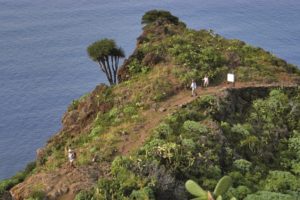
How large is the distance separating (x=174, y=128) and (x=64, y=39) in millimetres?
84626

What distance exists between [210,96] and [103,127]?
866 centimetres

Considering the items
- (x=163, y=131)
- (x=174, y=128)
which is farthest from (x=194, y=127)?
(x=163, y=131)

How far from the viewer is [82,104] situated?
4744 centimetres

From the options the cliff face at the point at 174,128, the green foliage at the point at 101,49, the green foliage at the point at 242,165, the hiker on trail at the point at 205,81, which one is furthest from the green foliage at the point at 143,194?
the green foliage at the point at 101,49

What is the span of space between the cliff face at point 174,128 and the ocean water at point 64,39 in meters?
32.4

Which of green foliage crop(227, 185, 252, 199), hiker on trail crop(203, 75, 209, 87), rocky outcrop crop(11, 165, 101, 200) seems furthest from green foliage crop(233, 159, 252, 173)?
hiker on trail crop(203, 75, 209, 87)

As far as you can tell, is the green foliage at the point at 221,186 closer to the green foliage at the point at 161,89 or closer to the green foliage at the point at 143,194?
the green foliage at the point at 143,194

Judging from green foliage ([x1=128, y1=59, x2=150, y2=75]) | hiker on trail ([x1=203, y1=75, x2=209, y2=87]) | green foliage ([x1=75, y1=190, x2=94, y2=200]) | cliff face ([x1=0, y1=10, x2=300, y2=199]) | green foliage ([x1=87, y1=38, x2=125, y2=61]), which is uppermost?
green foliage ([x1=87, y1=38, x2=125, y2=61])

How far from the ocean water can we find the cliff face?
32.4 metres

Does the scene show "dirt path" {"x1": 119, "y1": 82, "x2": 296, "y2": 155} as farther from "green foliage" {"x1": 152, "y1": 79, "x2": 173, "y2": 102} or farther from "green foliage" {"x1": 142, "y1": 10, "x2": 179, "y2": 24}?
"green foliage" {"x1": 142, "y1": 10, "x2": 179, "y2": 24}

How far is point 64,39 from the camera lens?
119 m

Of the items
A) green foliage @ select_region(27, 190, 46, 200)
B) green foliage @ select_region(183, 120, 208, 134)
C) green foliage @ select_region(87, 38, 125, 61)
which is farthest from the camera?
green foliage @ select_region(87, 38, 125, 61)

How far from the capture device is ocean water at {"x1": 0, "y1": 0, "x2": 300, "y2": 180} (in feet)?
285

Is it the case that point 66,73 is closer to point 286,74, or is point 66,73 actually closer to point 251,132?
point 286,74
